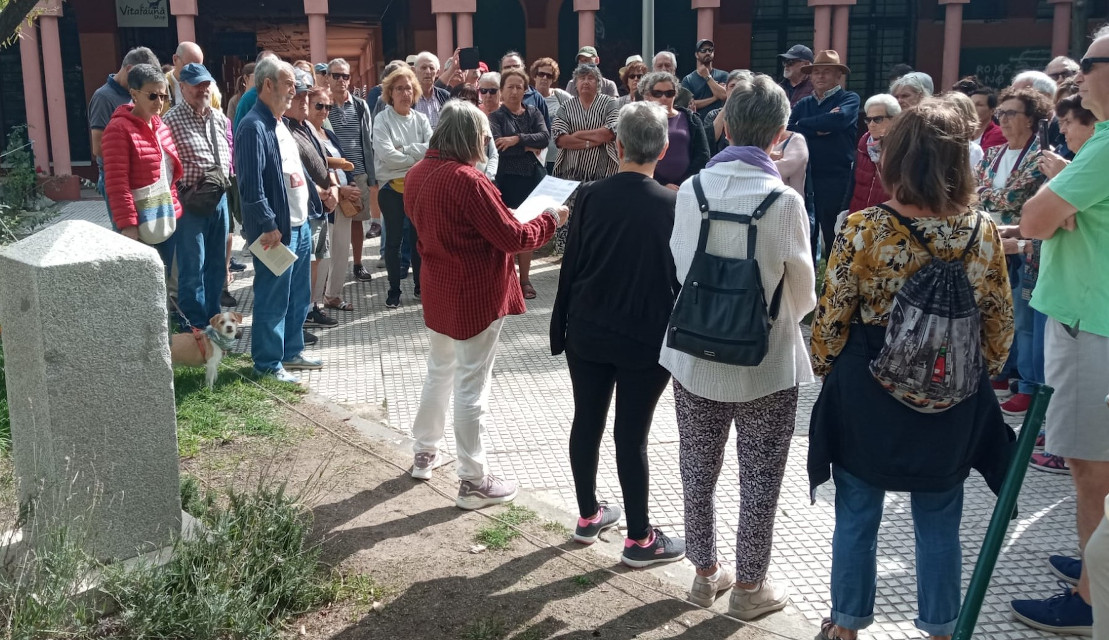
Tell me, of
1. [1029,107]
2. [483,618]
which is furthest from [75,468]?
[1029,107]

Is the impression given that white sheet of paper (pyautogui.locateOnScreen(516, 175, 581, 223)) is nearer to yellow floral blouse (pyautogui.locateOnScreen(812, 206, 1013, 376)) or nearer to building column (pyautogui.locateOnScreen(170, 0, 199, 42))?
yellow floral blouse (pyautogui.locateOnScreen(812, 206, 1013, 376))

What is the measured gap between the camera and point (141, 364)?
11.5ft

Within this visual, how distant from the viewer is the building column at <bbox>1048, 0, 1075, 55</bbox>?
1673cm

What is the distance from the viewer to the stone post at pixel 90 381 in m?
3.29

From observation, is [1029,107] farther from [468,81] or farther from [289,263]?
[468,81]

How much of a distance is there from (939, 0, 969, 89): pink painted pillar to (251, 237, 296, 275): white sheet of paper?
1392 cm

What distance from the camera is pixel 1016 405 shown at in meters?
5.68

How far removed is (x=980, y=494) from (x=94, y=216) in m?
12.7

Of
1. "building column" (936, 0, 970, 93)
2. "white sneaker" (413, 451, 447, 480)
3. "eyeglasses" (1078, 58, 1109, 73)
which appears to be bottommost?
"white sneaker" (413, 451, 447, 480)

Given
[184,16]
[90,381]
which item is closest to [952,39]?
[184,16]

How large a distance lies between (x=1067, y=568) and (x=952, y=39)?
48.4 feet

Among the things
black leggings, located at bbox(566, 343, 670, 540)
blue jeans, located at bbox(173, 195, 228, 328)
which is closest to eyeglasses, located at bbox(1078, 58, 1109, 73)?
black leggings, located at bbox(566, 343, 670, 540)

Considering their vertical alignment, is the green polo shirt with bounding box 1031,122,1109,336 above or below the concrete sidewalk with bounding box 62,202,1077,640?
above

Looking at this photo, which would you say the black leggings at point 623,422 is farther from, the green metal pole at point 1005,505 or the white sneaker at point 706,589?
the green metal pole at point 1005,505
